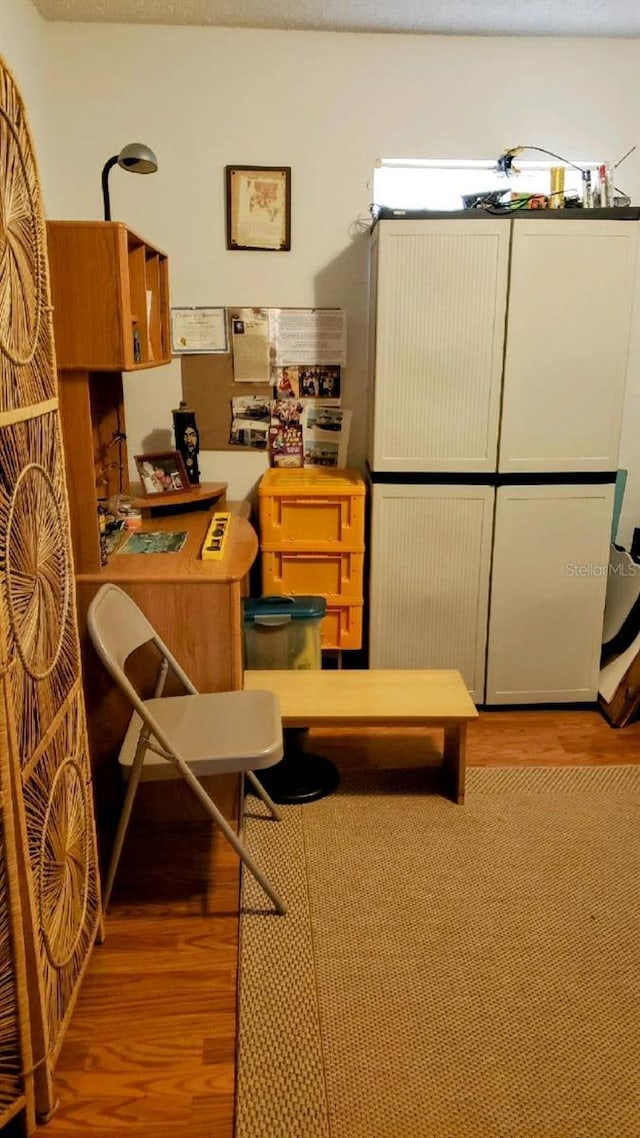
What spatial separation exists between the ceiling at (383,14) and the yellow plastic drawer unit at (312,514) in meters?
1.66

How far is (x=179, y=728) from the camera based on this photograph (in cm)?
215

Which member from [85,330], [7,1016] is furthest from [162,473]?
[7,1016]

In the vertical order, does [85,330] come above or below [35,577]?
above

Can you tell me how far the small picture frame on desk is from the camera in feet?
9.90

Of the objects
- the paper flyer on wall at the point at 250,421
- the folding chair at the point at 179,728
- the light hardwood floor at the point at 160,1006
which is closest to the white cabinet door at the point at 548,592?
the paper flyer on wall at the point at 250,421

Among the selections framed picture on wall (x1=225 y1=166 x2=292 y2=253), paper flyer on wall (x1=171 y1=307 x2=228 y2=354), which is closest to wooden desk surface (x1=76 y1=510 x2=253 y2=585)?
paper flyer on wall (x1=171 y1=307 x2=228 y2=354)

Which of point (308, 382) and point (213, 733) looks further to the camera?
point (308, 382)

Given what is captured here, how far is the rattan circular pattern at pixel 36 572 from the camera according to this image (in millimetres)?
1463

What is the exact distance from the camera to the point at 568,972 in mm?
1945

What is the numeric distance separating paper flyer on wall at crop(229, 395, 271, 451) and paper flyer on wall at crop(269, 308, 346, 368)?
6.9 inches

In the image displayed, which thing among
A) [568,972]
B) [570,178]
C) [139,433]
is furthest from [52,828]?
[570,178]

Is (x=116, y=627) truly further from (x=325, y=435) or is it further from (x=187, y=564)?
(x=325, y=435)

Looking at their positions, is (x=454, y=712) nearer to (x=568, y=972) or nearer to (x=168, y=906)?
(x=568, y=972)

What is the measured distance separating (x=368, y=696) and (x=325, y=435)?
1.27 metres
